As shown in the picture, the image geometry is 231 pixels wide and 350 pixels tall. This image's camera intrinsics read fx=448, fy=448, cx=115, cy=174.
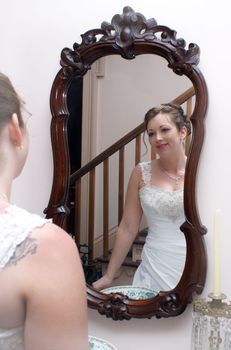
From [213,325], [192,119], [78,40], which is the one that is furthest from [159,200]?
[78,40]

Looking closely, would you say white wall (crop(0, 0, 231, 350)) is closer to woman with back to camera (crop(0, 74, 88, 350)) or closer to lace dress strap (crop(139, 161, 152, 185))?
lace dress strap (crop(139, 161, 152, 185))

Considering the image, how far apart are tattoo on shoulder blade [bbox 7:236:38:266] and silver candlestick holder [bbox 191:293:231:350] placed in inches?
22.5

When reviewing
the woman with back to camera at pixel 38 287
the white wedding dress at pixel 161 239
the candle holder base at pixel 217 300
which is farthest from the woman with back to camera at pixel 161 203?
the woman with back to camera at pixel 38 287

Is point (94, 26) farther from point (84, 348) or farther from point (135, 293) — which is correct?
point (84, 348)

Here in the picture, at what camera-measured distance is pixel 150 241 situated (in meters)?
1.31

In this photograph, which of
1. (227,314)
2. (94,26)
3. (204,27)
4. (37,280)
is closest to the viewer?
(37,280)

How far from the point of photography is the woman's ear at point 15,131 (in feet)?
2.57

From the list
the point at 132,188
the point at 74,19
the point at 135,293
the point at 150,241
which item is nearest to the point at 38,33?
the point at 74,19

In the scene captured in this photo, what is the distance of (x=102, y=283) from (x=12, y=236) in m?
0.69

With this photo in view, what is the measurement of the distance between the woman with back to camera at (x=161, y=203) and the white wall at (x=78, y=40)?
73mm

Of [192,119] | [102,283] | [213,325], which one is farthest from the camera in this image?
[102,283]

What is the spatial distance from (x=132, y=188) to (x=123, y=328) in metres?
0.43

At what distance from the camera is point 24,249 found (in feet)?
2.40

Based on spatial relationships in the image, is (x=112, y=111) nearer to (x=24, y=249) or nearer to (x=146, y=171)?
(x=146, y=171)
